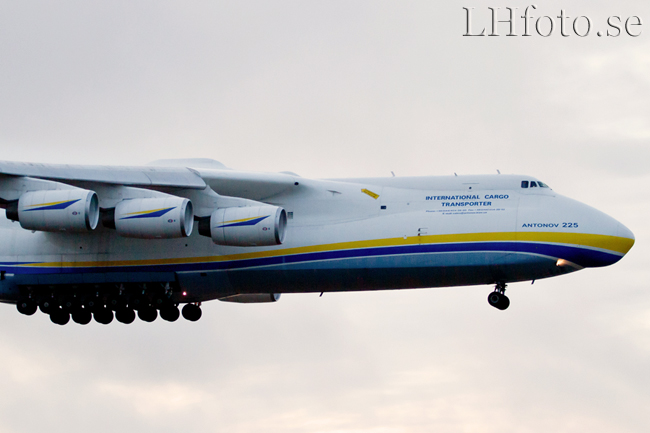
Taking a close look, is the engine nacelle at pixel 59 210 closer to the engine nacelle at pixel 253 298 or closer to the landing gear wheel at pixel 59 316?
the landing gear wheel at pixel 59 316

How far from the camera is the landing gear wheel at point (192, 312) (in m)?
21.1

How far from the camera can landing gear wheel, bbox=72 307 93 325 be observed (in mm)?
20672

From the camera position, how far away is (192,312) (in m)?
21.1

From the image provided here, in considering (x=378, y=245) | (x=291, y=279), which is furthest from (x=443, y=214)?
(x=291, y=279)

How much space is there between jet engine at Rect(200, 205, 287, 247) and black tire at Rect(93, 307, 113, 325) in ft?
8.96

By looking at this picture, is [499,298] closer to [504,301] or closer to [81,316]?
[504,301]

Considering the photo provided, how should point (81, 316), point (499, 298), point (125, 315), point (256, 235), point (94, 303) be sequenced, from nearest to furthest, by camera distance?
1. point (256, 235)
2. point (499, 298)
3. point (94, 303)
4. point (125, 315)
5. point (81, 316)

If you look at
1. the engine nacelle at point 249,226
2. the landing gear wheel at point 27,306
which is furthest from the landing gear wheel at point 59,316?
the engine nacelle at point 249,226

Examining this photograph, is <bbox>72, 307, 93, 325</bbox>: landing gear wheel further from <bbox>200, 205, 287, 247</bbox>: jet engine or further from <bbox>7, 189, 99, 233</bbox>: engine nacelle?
<bbox>200, 205, 287, 247</bbox>: jet engine

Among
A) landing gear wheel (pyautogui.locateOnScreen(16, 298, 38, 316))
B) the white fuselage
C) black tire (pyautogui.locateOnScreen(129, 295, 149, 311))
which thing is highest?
Answer: the white fuselage

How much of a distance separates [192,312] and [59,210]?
3.64 m

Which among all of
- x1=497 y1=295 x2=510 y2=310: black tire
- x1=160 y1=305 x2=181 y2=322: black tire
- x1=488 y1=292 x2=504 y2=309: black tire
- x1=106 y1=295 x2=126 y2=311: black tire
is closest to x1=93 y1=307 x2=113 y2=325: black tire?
x1=106 y1=295 x2=126 y2=311: black tire

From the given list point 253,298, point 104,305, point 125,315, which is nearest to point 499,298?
point 253,298

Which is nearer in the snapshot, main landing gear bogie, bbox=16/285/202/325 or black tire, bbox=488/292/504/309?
black tire, bbox=488/292/504/309
